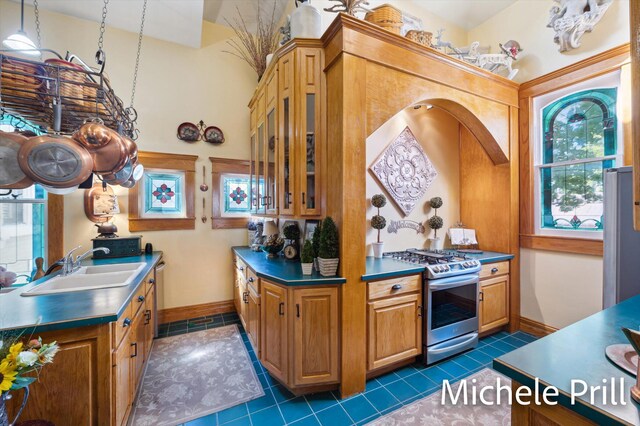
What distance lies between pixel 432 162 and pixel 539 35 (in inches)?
76.2

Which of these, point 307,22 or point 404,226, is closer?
point 307,22

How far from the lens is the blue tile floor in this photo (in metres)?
1.77

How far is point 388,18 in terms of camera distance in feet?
7.30

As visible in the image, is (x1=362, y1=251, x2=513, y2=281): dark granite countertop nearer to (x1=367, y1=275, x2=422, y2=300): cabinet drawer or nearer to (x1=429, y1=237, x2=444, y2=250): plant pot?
(x1=367, y1=275, x2=422, y2=300): cabinet drawer

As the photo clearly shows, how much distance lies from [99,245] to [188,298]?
1.20 m

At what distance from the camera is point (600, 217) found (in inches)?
102

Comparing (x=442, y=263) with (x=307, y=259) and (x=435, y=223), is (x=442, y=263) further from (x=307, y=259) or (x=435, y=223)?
(x=307, y=259)

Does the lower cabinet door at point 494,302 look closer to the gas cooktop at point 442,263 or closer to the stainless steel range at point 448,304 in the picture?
the stainless steel range at point 448,304

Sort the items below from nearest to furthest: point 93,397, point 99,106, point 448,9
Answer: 1. point 93,397
2. point 99,106
3. point 448,9

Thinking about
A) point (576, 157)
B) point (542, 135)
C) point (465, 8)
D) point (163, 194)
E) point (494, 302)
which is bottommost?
point (494, 302)

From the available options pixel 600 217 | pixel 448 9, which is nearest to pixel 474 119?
pixel 600 217

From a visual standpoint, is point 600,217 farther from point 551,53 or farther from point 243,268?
point 243,268

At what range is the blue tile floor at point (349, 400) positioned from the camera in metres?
1.77

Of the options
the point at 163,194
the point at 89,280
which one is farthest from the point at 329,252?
the point at 163,194
